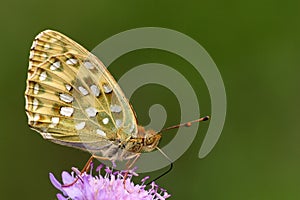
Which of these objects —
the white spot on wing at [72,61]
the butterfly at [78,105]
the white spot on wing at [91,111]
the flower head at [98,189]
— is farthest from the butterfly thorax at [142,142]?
the white spot on wing at [72,61]

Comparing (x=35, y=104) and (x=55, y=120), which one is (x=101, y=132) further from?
(x=35, y=104)

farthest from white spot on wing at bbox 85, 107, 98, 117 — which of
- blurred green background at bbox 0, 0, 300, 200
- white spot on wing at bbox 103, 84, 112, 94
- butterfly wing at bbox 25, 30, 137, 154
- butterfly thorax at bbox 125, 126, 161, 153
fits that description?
blurred green background at bbox 0, 0, 300, 200

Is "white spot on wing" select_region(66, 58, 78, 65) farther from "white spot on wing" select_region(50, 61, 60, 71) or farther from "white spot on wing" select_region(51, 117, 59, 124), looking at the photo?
"white spot on wing" select_region(51, 117, 59, 124)

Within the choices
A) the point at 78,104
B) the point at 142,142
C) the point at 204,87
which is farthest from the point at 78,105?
the point at 204,87

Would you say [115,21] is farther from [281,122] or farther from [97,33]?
[281,122]

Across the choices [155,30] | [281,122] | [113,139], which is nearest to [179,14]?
[155,30]

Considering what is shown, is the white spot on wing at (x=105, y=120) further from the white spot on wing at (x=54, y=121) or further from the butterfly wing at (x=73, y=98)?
the white spot on wing at (x=54, y=121)
